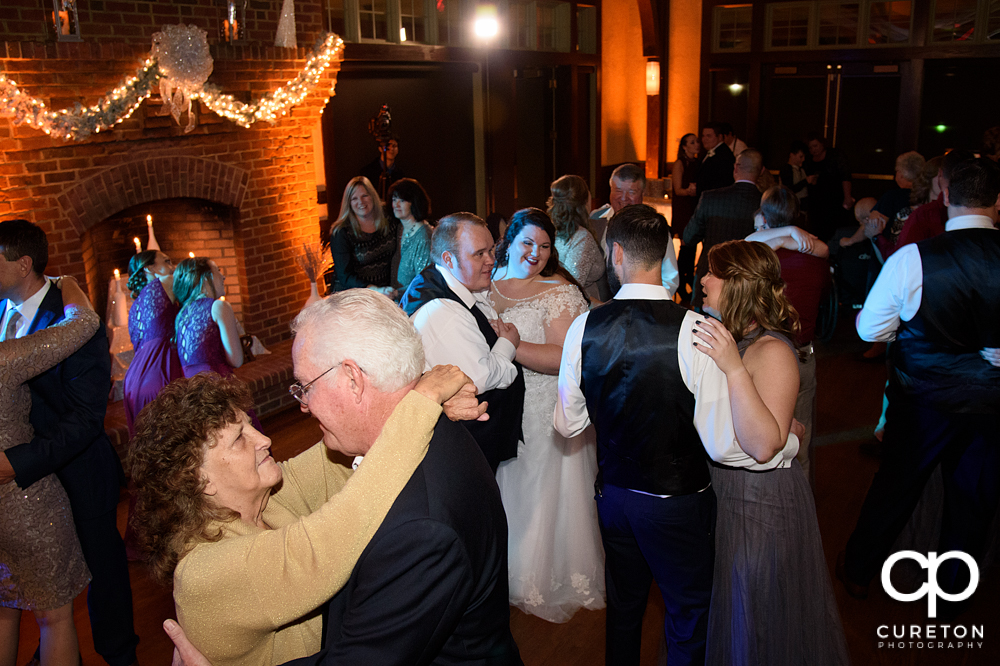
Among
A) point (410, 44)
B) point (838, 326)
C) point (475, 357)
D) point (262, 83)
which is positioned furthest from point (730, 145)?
point (475, 357)

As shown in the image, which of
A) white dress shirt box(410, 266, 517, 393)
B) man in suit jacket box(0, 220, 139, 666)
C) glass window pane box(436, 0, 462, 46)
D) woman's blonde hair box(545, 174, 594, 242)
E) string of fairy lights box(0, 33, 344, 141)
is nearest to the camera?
man in suit jacket box(0, 220, 139, 666)

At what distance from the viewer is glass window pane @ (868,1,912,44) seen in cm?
916

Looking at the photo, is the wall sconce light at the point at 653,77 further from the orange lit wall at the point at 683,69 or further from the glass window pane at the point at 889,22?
the glass window pane at the point at 889,22

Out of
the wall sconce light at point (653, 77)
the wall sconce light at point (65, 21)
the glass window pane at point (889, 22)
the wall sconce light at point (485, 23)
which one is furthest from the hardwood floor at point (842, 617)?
the wall sconce light at point (653, 77)

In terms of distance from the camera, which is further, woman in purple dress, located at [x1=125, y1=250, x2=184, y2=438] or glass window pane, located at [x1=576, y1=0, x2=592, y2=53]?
glass window pane, located at [x1=576, y1=0, x2=592, y2=53]

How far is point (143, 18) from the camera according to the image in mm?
4410

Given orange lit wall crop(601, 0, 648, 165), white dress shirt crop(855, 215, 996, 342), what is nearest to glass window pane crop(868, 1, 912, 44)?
orange lit wall crop(601, 0, 648, 165)

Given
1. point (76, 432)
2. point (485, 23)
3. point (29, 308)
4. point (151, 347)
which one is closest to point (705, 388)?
point (76, 432)

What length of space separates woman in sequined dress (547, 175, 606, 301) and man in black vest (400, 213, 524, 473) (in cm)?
157

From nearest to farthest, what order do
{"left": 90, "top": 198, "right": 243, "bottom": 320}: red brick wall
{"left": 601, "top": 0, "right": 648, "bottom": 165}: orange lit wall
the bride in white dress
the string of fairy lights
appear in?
1. the bride in white dress
2. the string of fairy lights
3. {"left": 90, "top": 198, "right": 243, "bottom": 320}: red brick wall
4. {"left": 601, "top": 0, "right": 648, "bottom": 165}: orange lit wall

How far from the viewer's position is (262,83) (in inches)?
203

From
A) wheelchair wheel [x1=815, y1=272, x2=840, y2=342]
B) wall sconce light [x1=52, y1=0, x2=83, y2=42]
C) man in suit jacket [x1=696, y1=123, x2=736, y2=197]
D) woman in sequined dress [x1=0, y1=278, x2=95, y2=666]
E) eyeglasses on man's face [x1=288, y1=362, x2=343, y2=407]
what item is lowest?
wheelchair wheel [x1=815, y1=272, x2=840, y2=342]

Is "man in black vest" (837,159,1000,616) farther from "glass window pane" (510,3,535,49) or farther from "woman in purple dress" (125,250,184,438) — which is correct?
"glass window pane" (510,3,535,49)

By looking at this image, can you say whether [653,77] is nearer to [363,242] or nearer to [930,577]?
[363,242]
